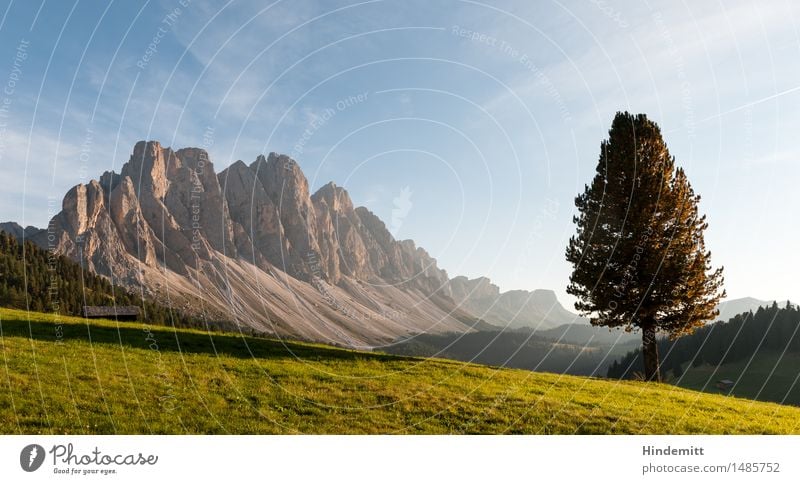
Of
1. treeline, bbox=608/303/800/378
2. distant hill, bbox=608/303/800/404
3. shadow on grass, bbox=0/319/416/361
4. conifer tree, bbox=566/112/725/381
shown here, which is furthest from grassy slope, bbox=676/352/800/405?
shadow on grass, bbox=0/319/416/361

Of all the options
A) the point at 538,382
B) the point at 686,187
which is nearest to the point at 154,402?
the point at 538,382

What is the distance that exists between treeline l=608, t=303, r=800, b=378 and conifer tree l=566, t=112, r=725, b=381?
364 ft

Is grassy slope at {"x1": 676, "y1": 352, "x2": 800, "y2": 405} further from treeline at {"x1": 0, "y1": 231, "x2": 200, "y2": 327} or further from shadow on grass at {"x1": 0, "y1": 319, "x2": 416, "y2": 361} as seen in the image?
treeline at {"x1": 0, "y1": 231, "x2": 200, "y2": 327}

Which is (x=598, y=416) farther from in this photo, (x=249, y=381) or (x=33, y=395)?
(x=33, y=395)

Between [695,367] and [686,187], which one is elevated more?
[686,187]

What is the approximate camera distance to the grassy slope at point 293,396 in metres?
15.9

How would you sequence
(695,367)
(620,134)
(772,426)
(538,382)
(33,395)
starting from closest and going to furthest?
(33,395)
(772,426)
(538,382)
(620,134)
(695,367)

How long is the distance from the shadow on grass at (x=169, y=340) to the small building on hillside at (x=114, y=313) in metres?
7.57

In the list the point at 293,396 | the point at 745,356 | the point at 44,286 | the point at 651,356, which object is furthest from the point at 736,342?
the point at 44,286

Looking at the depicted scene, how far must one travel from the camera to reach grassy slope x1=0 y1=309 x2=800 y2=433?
1591 centimetres

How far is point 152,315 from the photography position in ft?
534

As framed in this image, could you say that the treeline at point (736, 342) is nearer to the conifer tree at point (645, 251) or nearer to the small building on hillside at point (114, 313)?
the conifer tree at point (645, 251)

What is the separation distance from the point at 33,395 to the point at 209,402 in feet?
18.6

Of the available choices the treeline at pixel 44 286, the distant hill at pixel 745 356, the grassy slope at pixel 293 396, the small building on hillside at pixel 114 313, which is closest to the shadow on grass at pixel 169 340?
the grassy slope at pixel 293 396
